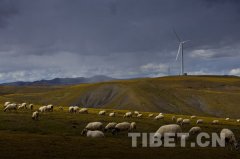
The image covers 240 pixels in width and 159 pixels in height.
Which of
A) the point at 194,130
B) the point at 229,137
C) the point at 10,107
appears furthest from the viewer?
the point at 10,107

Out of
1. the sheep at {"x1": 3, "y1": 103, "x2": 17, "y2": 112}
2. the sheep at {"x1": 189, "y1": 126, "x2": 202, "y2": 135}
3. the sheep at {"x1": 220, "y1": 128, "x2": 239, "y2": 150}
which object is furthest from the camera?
the sheep at {"x1": 3, "y1": 103, "x2": 17, "y2": 112}

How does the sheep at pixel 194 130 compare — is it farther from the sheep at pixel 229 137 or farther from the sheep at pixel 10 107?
the sheep at pixel 10 107

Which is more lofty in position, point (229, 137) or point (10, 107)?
point (10, 107)

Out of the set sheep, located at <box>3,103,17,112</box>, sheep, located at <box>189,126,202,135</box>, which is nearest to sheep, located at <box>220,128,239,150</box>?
sheep, located at <box>189,126,202,135</box>

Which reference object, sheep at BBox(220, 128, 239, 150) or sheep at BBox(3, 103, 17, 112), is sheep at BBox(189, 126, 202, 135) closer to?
sheep at BBox(220, 128, 239, 150)

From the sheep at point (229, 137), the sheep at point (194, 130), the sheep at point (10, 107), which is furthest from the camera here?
the sheep at point (10, 107)

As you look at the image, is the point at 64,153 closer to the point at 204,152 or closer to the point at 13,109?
A: the point at 204,152

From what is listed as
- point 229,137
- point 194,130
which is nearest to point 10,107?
→ point 194,130

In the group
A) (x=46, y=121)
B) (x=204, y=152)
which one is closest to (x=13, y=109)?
(x=46, y=121)

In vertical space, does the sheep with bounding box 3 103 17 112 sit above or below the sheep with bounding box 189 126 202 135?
above

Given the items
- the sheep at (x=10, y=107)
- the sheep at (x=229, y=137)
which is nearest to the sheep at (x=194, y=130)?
the sheep at (x=229, y=137)

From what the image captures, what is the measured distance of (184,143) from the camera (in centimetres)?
5212

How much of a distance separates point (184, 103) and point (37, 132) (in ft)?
488

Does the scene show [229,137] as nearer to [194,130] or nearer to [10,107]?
[194,130]
